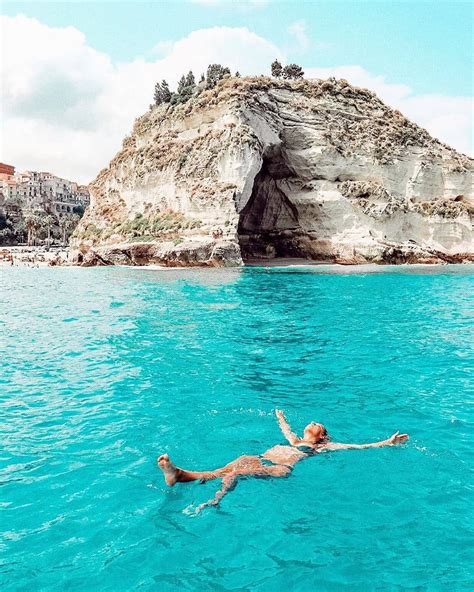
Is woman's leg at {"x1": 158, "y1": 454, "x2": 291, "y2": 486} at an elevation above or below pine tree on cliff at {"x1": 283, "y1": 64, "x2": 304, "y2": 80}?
below

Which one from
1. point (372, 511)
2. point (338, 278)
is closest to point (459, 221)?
point (338, 278)

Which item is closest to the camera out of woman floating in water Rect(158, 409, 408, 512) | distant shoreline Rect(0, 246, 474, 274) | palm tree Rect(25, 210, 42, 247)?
woman floating in water Rect(158, 409, 408, 512)

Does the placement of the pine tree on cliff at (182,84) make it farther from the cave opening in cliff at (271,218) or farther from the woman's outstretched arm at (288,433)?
the woman's outstretched arm at (288,433)

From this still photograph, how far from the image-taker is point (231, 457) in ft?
23.1

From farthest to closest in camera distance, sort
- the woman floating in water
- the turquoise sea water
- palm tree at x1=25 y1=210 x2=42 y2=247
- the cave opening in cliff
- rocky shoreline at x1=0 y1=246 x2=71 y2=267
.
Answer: palm tree at x1=25 y1=210 x2=42 y2=247 → the cave opening in cliff → rocky shoreline at x1=0 y1=246 x2=71 y2=267 → the woman floating in water → the turquoise sea water

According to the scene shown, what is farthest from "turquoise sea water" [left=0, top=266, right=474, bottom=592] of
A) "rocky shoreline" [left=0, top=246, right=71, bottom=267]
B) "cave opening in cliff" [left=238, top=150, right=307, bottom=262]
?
"cave opening in cliff" [left=238, top=150, right=307, bottom=262]

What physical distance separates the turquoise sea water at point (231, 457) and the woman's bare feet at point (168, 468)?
18.7 inches

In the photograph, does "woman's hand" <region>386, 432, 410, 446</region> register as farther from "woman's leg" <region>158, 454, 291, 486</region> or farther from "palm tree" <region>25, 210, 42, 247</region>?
"palm tree" <region>25, 210, 42, 247</region>

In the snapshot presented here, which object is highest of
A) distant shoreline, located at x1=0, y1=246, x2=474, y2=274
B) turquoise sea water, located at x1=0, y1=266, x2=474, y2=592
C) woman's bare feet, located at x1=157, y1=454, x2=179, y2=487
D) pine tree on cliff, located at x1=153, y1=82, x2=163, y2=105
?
pine tree on cliff, located at x1=153, y1=82, x2=163, y2=105

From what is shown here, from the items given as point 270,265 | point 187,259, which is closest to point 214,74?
point 270,265

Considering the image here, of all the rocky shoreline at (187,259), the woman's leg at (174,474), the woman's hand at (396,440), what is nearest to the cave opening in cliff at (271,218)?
the rocky shoreline at (187,259)

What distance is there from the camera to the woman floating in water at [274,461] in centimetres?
564

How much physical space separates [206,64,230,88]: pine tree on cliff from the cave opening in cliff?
1376 centimetres

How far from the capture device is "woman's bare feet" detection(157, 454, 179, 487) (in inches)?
209
